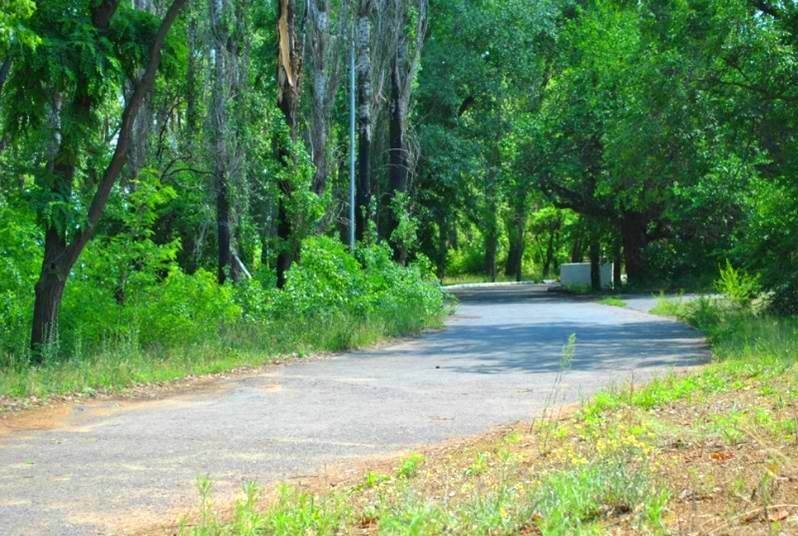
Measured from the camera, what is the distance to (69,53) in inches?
577

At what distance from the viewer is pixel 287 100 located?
24.7 metres

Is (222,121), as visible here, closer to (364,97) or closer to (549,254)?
(364,97)

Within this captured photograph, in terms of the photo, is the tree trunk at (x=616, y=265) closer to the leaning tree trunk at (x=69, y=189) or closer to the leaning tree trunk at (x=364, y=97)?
the leaning tree trunk at (x=364, y=97)

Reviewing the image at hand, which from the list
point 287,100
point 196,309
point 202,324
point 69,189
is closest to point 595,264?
point 287,100

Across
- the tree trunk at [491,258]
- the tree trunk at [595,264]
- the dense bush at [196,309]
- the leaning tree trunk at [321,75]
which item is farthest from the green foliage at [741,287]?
the tree trunk at [491,258]

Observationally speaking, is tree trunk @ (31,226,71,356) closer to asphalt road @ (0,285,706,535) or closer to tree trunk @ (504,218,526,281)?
asphalt road @ (0,285,706,535)

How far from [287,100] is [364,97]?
5749mm

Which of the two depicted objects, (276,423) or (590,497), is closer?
(590,497)

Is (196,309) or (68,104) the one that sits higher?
(68,104)

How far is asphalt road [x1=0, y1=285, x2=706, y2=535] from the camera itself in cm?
758

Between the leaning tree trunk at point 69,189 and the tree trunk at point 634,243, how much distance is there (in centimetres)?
3777

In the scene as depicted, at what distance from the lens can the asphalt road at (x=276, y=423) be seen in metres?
7.58

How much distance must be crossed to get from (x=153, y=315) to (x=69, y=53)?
4.70 meters

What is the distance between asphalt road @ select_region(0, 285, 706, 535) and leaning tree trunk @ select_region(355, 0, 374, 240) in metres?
10.2
